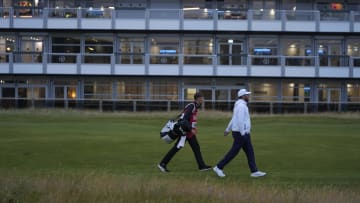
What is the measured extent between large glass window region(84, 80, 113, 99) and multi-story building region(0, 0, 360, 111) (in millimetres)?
89

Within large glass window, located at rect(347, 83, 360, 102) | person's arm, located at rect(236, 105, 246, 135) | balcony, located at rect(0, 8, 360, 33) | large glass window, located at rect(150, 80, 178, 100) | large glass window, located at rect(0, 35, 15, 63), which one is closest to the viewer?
person's arm, located at rect(236, 105, 246, 135)

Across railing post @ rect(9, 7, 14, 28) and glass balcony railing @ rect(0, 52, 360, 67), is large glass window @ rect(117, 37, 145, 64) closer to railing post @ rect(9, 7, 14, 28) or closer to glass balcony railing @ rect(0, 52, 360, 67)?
glass balcony railing @ rect(0, 52, 360, 67)

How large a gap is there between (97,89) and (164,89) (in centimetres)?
598

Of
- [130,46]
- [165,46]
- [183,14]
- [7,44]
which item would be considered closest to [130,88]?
[130,46]

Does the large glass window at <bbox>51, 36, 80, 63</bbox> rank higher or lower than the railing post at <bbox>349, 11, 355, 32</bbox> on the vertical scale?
lower

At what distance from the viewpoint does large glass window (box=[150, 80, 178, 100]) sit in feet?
175

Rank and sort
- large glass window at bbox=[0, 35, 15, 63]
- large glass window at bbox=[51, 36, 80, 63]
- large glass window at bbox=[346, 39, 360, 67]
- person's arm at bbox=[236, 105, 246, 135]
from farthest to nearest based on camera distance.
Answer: large glass window at bbox=[346, 39, 360, 67]
large glass window at bbox=[0, 35, 15, 63]
large glass window at bbox=[51, 36, 80, 63]
person's arm at bbox=[236, 105, 246, 135]

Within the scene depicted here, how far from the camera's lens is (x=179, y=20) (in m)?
51.5

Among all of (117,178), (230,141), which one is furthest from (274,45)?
(117,178)

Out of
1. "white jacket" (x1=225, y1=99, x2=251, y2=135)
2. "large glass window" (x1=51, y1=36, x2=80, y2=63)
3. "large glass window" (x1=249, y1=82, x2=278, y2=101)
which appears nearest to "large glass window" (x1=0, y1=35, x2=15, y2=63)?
"large glass window" (x1=51, y1=36, x2=80, y2=63)

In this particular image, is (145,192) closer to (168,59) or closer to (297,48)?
(168,59)

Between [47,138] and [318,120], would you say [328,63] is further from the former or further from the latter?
[47,138]

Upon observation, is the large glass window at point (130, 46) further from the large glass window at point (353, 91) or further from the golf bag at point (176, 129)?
the golf bag at point (176, 129)

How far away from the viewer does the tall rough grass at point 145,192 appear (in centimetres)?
1005
